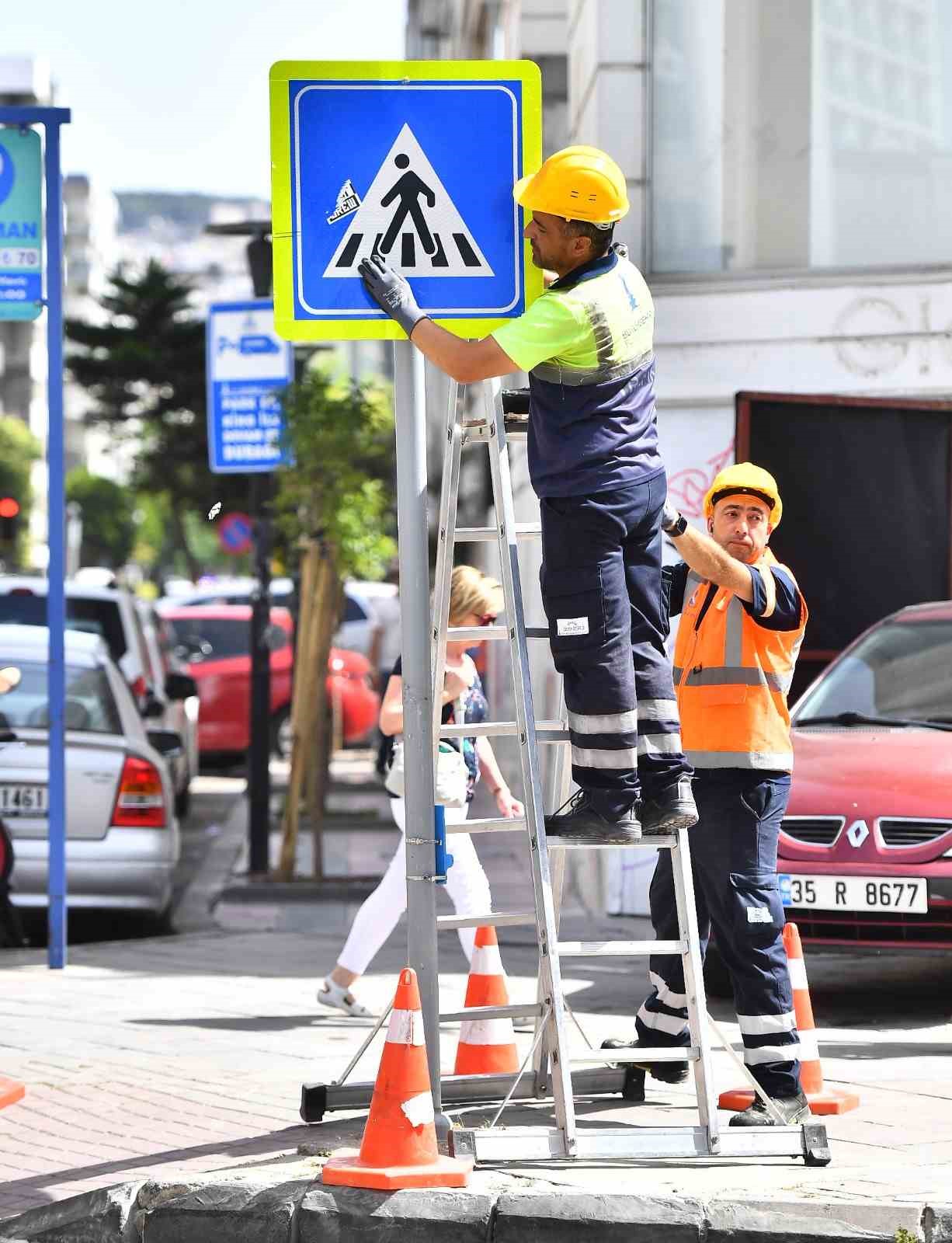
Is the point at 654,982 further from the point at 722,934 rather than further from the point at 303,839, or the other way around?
the point at 303,839

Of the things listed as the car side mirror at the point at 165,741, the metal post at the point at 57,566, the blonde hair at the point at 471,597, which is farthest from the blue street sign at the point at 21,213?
the blonde hair at the point at 471,597

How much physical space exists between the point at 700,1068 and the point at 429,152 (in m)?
2.49

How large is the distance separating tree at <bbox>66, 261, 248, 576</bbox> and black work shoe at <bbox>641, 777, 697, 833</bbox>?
49.5 metres

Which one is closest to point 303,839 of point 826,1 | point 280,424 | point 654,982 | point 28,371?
point 280,424

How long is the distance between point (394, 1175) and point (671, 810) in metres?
1.16

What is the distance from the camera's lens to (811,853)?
8.00 m

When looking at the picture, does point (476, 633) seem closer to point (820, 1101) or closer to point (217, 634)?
point (820, 1101)

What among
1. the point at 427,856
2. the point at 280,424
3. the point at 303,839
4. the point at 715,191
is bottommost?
the point at 303,839

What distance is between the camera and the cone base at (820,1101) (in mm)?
5988

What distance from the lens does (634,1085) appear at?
6250 millimetres

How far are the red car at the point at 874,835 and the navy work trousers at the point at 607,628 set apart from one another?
9.09 feet

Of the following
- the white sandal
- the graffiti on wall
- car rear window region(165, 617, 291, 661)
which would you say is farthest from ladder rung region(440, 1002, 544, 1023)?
car rear window region(165, 617, 291, 661)

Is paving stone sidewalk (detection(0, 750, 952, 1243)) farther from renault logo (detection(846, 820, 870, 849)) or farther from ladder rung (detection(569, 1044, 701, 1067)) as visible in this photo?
renault logo (detection(846, 820, 870, 849))

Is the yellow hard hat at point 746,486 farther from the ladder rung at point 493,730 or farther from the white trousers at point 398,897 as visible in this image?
the white trousers at point 398,897
